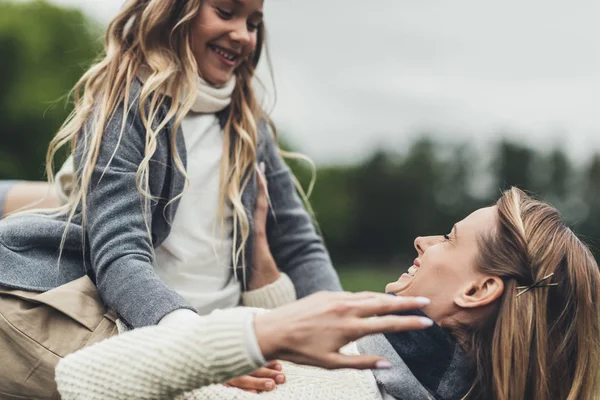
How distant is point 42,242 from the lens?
312cm

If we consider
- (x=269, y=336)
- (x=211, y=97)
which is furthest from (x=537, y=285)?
(x=211, y=97)

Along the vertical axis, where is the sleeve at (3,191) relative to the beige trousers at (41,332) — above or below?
below

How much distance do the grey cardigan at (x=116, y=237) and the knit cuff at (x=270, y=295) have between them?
19cm

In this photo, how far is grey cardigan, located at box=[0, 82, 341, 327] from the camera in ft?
9.23

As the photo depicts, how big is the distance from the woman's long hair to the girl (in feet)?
3.32

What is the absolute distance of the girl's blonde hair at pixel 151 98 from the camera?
3.27 meters

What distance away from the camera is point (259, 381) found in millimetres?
2512

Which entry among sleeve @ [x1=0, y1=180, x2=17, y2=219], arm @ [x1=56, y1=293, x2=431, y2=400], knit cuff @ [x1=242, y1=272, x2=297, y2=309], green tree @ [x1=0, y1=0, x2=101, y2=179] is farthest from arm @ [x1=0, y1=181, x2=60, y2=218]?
green tree @ [x1=0, y1=0, x2=101, y2=179]

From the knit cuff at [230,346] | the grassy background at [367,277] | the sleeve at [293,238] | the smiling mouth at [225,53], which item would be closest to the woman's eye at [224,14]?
the smiling mouth at [225,53]

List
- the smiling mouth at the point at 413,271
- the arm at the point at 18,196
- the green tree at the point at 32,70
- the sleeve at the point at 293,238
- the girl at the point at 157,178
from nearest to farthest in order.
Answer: the smiling mouth at the point at 413,271 → the girl at the point at 157,178 → the sleeve at the point at 293,238 → the arm at the point at 18,196 → the green tree at the point at 32,70

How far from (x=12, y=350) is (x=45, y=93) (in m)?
26.1

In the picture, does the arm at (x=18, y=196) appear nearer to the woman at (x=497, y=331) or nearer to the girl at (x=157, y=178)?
the girl at (x=157, y=178)

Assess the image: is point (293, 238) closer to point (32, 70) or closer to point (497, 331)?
point (497, 331)

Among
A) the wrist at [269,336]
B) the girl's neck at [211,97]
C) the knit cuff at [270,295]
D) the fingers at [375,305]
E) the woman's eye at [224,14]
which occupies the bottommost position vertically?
the knit cuff at [270,295]
